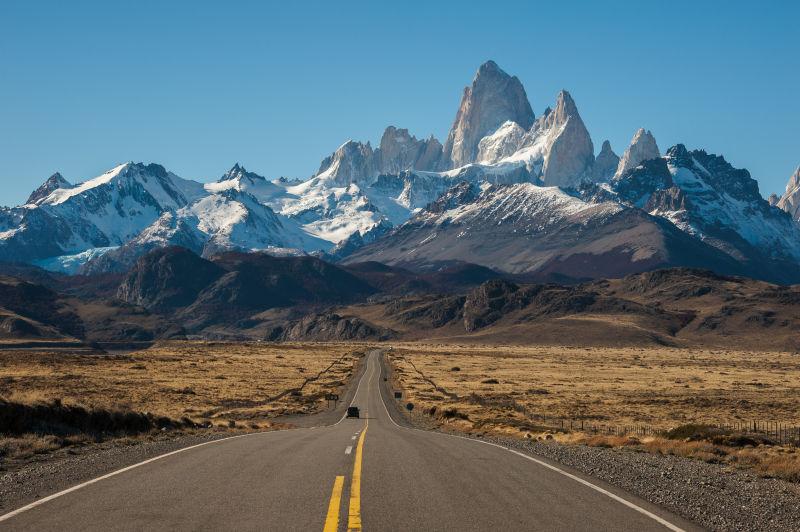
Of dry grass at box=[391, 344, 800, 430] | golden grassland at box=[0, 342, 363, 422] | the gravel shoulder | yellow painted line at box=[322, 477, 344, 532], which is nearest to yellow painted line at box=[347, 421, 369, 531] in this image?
yellow painted line at box=[322, 477, 344, 532]

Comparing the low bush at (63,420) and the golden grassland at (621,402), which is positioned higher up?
the low bush at (63,420)

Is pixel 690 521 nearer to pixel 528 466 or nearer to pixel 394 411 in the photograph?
pixel 528 466

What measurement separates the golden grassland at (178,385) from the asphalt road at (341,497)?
50.7 feet

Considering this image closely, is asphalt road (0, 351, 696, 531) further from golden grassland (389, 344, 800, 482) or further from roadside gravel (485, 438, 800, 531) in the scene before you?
golden grassland (389, 344, 800, 482)

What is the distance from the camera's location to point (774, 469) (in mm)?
24891

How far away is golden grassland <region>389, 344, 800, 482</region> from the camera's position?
33406 mm

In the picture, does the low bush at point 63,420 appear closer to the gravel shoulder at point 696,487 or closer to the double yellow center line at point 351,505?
the double yellow center line at point 351,505

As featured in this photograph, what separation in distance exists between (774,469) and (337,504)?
1450 centimetres

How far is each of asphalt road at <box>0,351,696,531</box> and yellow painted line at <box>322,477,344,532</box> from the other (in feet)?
0.09

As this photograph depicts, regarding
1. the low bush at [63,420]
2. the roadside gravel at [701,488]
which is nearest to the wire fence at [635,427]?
the roadside gravel at [701,488]

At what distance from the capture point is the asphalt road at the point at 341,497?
15414mm

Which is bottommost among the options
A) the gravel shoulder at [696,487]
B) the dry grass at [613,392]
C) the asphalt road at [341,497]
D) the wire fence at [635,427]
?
the dry grass at [613,392]

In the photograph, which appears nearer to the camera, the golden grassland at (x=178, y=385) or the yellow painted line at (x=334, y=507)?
the yellow painted line at (x=334, y=507)

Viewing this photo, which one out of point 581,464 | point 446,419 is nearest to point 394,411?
point 446,419
